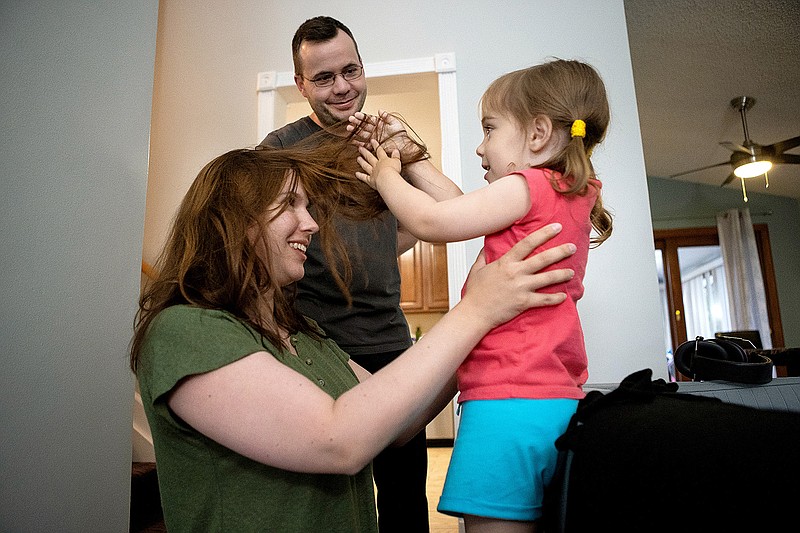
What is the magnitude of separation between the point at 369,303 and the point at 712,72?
412 centimetres

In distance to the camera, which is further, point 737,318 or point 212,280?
point 737,318

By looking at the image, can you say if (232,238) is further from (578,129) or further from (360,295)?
(360,295)

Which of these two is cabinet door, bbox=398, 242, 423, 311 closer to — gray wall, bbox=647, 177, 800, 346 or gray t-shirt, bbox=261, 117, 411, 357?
gray wall, bbox=647, 177, 800, 346

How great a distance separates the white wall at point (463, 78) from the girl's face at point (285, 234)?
5.54 ft

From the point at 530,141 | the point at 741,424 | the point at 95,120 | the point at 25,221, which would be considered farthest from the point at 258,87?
the point at 741,424

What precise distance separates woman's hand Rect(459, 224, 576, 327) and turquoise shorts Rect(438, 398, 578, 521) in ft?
0.54

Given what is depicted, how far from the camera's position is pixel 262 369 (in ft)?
2.27

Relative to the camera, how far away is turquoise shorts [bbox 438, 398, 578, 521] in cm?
84

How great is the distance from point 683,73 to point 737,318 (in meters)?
3.68

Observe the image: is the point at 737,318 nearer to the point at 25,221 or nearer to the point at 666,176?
the point at 666,176

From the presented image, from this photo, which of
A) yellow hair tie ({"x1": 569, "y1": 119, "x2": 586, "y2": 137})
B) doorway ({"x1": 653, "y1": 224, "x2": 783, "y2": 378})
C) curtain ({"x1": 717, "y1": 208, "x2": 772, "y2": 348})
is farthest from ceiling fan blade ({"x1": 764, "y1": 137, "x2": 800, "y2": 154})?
yellow hair tie ({"x1": 569, "y1": 119, "x2": 586, "y2": 137})

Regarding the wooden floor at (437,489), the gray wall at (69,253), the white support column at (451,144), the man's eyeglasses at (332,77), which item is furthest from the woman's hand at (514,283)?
the white support column at (451,144)

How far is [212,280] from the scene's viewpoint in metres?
0.86

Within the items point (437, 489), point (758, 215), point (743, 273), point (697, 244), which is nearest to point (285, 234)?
point (437, 489)
